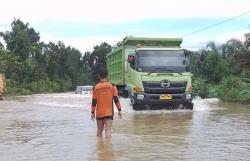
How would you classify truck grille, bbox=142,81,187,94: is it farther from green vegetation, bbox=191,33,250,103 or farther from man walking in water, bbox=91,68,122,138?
man walking in water, bbox=91,68,122,138

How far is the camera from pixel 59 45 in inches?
3147

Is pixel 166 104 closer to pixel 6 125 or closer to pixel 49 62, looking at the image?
pixel 6 125

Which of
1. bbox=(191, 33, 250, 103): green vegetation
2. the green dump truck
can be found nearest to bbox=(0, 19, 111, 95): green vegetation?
bbox=(191, 33, 250, 103): green vegetation

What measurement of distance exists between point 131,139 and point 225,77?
27482mm

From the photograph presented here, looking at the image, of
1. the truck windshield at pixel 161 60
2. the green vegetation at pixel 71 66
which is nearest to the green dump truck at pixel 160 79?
the truck windshield at pixel 161 60

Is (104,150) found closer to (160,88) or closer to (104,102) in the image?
(104,102)

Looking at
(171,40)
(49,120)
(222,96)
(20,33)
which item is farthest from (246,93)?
(20,33)

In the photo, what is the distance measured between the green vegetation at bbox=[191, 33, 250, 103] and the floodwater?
708 centimetres

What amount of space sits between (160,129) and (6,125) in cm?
470

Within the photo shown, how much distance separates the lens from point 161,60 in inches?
861

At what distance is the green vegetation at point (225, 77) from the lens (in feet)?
89.9

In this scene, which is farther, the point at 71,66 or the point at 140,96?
the point at 71,66

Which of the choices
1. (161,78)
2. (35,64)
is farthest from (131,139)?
(35,64)

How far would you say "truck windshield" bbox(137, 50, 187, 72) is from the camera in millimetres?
21641
